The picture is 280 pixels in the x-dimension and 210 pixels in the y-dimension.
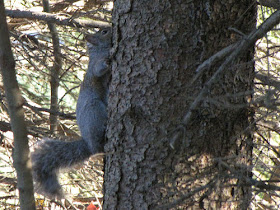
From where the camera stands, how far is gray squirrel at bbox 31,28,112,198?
2135mm

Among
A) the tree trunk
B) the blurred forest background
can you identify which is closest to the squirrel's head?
the blurred forest background

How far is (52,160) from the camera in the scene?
2.16 m

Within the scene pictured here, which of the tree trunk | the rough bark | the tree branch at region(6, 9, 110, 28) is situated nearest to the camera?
the rough bark

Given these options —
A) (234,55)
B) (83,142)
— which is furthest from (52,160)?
(234,55)

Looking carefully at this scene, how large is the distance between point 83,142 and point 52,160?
0.22m

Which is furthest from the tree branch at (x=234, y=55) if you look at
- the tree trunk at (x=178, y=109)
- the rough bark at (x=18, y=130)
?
the rough bark at (x=18, y=130)

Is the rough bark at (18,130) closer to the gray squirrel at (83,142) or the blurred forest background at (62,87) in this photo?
the blurred forest background at (62,87)

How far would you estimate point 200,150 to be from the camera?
54.2 inches

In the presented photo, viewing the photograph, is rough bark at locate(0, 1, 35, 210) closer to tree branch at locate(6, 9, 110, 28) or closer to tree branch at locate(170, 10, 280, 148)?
tree branch at locate(170, 10, 280, 148)

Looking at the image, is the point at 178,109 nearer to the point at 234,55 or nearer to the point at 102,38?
the point at 234,55

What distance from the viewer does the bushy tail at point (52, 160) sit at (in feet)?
6.98

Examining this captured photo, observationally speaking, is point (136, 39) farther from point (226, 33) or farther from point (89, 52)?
point (89, 52)

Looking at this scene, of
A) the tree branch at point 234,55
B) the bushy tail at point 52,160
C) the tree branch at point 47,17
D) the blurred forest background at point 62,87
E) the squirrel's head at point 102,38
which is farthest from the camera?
the squirrel's head at point 102,38

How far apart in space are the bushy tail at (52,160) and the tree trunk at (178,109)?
0.77m
